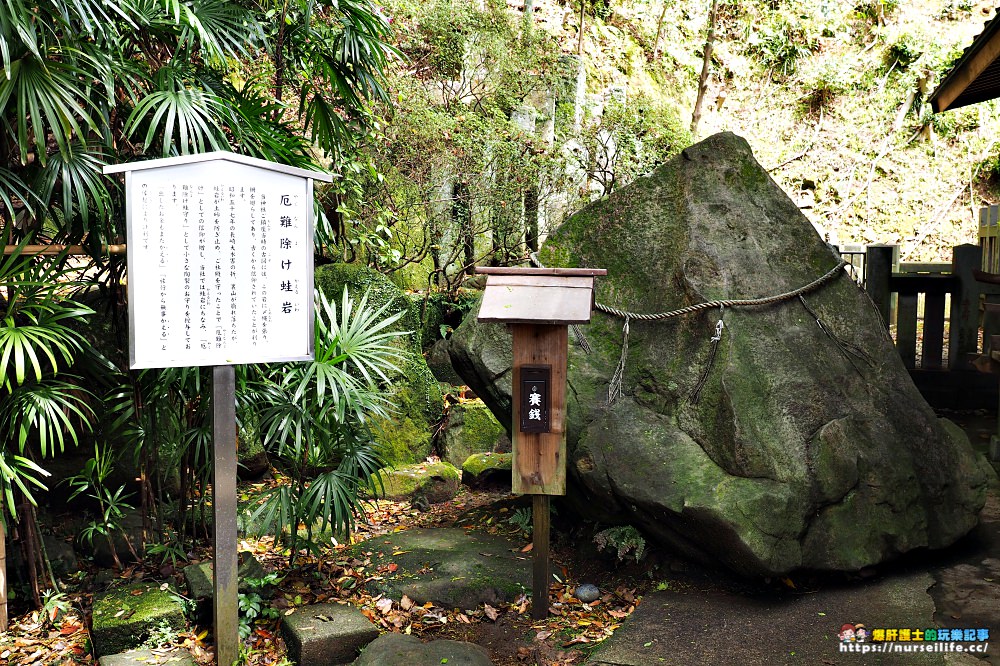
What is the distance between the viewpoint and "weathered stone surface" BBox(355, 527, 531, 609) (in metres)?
4.27

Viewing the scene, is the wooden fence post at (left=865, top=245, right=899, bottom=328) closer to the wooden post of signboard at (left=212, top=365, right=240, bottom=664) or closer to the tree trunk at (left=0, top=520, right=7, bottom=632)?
the wooden post of signboard at (left=212, top=365, right=240, bottom=664)

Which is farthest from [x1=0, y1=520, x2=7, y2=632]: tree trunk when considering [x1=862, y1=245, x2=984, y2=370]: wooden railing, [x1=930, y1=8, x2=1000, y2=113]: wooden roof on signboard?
[x1=862, y1=245, x2=984, y2=370]: wooden railing

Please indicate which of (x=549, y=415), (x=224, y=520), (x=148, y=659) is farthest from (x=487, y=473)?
(x=148, y=659)

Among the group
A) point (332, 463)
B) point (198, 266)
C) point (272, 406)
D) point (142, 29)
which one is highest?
point (142, 29)

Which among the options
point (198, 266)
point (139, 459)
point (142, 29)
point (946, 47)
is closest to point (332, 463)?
point (139, 459)

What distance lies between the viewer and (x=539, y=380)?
3875mm

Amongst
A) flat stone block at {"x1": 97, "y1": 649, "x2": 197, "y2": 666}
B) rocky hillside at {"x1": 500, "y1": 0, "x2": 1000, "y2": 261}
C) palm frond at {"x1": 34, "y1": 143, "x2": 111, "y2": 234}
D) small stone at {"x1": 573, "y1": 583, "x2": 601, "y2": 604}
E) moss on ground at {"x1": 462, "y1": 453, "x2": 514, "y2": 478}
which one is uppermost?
rocky hillside at {"x1": 500, "y1": 0, "x2": 1000, "y2": 261}

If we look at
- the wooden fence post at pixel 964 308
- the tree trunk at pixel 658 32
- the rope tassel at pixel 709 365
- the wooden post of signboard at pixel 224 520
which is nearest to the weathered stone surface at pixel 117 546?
the wooden post of signboard at pixel 224 520

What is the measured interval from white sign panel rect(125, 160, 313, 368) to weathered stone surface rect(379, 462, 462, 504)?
2.66m

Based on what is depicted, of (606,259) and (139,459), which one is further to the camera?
(606,259)

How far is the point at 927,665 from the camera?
3.31m

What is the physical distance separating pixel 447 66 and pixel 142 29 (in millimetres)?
4396

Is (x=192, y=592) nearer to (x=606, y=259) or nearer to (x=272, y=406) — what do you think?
(x=272, y=406)

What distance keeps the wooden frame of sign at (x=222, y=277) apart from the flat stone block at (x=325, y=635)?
29cm
